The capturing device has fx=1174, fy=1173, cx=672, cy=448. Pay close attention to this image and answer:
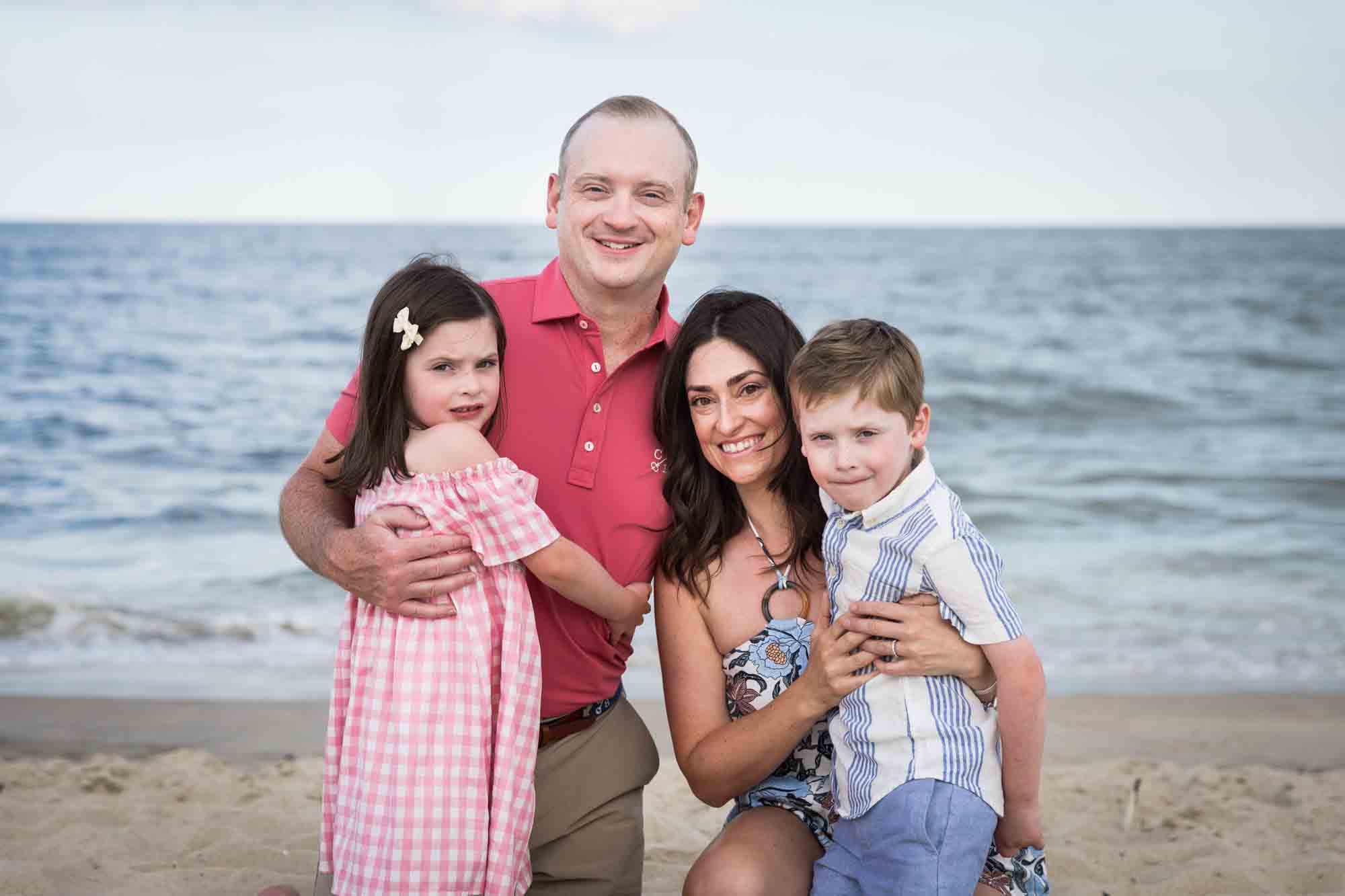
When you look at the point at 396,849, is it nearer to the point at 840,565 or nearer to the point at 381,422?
the point at 381,422

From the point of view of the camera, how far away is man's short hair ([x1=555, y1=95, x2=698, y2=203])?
126 inches

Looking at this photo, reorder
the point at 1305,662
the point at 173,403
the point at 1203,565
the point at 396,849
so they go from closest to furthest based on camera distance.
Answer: the point at 396,849 < the point at 1305,662 < the point at 1203,565 < the point at 173,403

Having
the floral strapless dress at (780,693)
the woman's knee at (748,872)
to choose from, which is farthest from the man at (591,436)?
the woman's knee at (748,872)

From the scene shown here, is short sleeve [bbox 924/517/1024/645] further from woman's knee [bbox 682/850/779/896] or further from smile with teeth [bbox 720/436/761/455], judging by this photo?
woman's knee [bbox 682/850/779/896]

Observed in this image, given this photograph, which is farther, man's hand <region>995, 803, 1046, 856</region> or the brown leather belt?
the brown leather belt

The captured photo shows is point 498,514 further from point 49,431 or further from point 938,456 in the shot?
point 49,431

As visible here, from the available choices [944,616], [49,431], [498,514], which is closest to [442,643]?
[498,514]

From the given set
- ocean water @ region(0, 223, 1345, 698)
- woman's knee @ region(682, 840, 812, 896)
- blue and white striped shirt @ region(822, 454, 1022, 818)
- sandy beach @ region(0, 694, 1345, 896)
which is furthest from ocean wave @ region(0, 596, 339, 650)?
blue and white striped shirt @ region(822, 454, 1022, 818)

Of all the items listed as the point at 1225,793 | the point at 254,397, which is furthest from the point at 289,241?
the point at 1225,793

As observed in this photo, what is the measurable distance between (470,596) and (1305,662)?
18.5ft

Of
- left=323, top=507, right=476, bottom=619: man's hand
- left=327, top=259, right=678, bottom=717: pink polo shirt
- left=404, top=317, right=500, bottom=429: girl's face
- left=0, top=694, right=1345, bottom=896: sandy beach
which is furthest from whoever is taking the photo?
left=0, top=694, right=1345, bottom=896: sandy beach

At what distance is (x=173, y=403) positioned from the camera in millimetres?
14461

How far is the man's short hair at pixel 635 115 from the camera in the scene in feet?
10.5

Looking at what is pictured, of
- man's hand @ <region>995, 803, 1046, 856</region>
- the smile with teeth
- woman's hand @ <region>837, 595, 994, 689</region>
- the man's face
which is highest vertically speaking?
the man's face
